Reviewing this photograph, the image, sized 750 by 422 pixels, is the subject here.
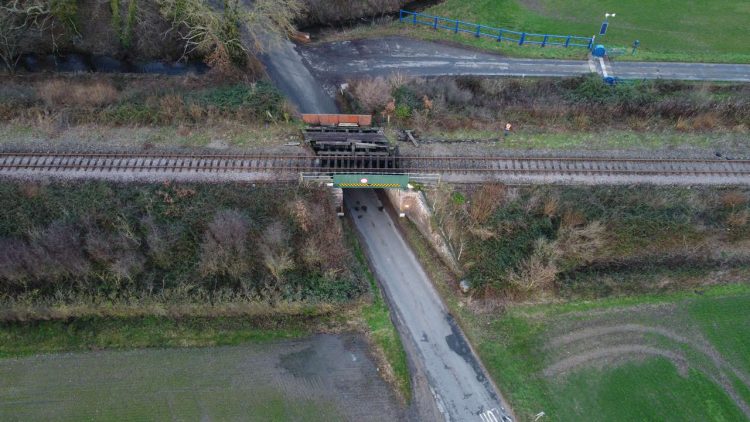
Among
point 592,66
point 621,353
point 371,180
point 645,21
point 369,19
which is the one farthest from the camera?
point 369,19

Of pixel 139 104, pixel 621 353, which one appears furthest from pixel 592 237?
pixel 139 104

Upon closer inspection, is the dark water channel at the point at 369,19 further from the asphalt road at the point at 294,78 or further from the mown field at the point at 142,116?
the mown field at the point at 142,116

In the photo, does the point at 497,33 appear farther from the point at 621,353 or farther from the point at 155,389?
the point at 155,389

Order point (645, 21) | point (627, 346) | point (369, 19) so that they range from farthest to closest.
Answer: point (369, 19)
point (645, 21)
point (627, 346)

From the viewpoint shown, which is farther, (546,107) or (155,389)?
(546,107)

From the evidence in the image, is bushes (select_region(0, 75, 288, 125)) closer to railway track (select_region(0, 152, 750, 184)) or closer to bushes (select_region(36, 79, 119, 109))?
bushes (select_region(36, 79, 119, 109))

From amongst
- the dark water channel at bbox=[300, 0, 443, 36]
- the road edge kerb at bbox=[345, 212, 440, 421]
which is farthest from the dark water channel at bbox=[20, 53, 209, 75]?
the road edge kerb at bbox=[345, 212, 440, 421]
